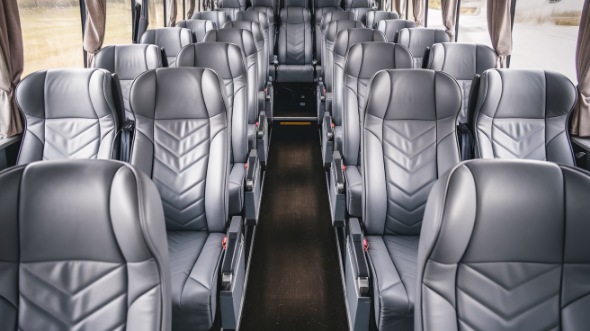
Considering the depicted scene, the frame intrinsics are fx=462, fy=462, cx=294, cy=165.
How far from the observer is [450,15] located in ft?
19.5

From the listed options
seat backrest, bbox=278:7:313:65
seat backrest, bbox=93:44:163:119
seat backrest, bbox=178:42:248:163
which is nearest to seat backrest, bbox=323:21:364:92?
seat backrest, bbox=278:7:313:65

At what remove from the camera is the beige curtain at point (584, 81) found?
2934mm

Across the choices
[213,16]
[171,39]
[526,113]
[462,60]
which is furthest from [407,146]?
[213,16]

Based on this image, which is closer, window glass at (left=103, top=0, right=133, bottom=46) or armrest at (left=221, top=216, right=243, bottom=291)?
armrest at (left=221, top=216, right=243, bottom=291)

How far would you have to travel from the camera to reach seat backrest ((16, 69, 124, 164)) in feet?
8.48

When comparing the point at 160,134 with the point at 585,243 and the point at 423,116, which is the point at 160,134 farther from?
the point at 585,243

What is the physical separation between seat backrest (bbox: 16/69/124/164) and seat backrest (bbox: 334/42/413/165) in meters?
1.47

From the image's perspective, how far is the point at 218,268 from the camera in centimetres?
211

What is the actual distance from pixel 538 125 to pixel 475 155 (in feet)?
1.26

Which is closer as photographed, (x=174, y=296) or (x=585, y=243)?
(x=585, y=243)

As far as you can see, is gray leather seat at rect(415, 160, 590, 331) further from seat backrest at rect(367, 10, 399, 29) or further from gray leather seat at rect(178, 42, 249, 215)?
seat backrest at rect(367, 10, 399, 29)

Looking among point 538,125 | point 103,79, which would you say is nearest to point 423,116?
point 538,125

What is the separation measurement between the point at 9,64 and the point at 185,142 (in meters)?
1.31

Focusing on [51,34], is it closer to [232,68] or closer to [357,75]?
[232,68]
